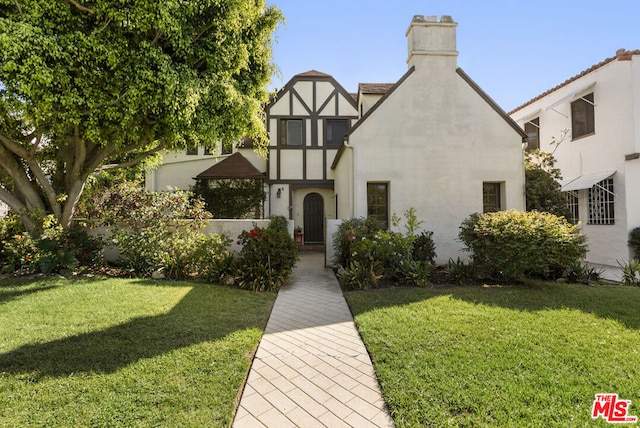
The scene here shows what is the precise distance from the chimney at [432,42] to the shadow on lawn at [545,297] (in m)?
7.46

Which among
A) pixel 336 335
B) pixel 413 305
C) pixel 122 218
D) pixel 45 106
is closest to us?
pixel 336 335

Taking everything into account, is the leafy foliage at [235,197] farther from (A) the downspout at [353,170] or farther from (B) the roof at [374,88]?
(B) the roof at [374,88]

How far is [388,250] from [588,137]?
10543 mm

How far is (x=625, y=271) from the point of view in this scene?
7996mm

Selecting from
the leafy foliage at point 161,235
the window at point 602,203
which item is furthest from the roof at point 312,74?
the window at point 602,203

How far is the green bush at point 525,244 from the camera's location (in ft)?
22.6

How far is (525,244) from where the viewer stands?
6.94 meters

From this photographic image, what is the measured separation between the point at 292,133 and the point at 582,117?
12.9 metres

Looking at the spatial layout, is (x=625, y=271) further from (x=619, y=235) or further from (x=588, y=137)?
(x=588, y=137)

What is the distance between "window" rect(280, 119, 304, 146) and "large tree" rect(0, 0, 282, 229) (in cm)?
652

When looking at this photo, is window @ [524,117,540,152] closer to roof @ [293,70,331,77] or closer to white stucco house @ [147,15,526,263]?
white stucco house @ [147,15,526,263]

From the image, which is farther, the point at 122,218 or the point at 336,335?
the point at 122,218

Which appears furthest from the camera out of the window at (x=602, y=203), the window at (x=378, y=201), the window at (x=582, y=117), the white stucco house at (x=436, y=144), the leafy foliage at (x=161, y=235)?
the window at (x=582, y=117)

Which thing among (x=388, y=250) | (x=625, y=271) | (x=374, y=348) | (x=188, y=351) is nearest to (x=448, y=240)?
(x=388, y=250)
